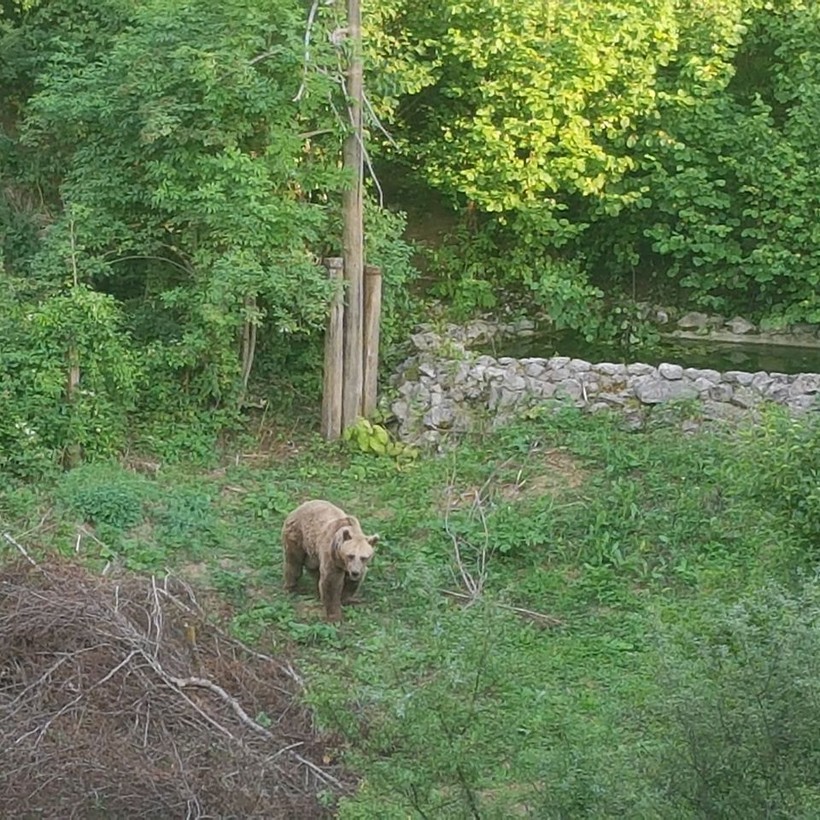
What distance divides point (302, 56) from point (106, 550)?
435 cm

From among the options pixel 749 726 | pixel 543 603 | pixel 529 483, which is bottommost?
pixel 543 603

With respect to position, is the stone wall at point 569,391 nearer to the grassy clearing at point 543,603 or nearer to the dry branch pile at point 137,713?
the grassy clearing at point 543,603

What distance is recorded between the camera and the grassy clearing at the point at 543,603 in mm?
4715

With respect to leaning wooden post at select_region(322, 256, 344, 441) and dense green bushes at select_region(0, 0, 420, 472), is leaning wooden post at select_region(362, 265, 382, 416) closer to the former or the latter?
leaning wooden post at select_region(322, 256, 344, 441)

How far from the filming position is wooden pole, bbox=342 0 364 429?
40.5 feet

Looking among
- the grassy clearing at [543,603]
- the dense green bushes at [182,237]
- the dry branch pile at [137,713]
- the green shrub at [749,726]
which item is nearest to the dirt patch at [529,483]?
the grassy clearing at [543,603]

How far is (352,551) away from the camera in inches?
353

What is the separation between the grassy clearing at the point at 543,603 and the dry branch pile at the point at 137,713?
383 mm

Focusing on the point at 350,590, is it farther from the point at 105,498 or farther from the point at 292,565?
the point at 105,498

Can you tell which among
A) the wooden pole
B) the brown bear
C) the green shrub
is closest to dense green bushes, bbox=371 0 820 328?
the wooden pole

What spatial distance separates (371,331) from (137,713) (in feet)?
20.0

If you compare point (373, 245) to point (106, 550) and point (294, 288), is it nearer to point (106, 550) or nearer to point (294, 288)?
point (294, 288)

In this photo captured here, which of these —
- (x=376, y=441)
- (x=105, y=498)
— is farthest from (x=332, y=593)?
(x=376, y=441)

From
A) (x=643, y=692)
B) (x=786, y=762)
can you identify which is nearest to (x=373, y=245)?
(x=643, y=692)
